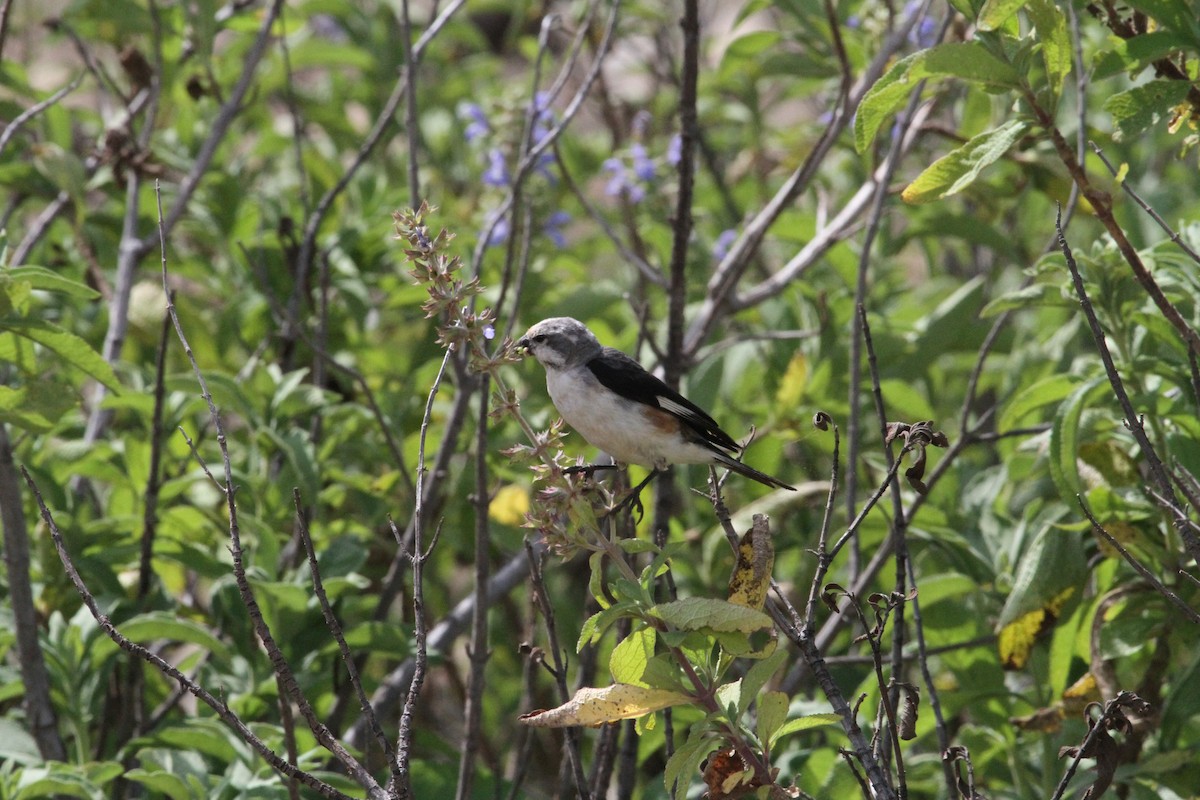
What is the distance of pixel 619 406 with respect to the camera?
3.67 meters

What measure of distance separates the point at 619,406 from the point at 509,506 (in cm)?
148

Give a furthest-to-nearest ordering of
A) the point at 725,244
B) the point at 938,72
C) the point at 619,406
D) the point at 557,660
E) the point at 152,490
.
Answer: the point at 725,244 → the point at 152,490 → the point at 619,406 → the point at 938,72 → the point at 557,660

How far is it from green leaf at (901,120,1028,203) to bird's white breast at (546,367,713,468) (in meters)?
0.95

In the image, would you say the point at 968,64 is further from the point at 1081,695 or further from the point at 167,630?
the point at 167,630

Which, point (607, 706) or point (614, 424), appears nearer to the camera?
point (607, 706)

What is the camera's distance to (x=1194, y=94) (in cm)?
326

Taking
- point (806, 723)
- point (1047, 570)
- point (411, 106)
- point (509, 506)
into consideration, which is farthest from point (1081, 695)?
point (411, 106)

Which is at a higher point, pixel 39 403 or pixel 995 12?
pixel 995 12

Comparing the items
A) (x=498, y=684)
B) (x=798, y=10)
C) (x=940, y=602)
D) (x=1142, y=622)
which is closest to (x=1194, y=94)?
(x=1142, y=622)

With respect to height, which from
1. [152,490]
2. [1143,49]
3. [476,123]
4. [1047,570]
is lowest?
[1047,570]

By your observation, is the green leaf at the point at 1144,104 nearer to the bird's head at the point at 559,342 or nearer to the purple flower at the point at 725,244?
the bird's head at the point at 559,342

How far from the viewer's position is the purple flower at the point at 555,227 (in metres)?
5.89

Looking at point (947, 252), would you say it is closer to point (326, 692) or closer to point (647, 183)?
point (647, 183)

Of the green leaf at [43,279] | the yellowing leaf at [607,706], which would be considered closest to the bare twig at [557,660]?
the yellowing leaf at [607,706]
